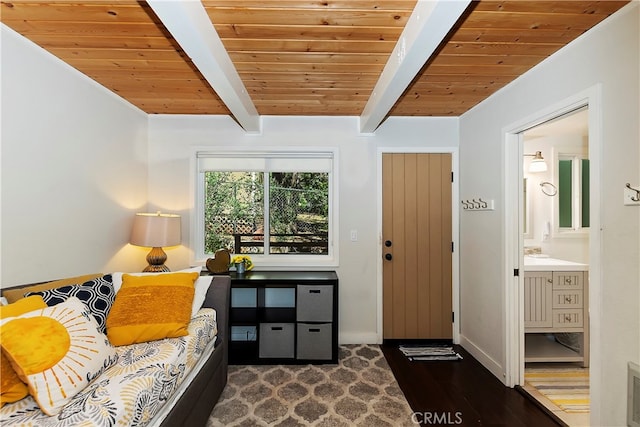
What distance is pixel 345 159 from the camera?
3.38m

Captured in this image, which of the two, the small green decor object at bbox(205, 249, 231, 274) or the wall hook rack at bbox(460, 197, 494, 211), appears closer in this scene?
the wall hook rack at bbox(460, 197, 494, 211)

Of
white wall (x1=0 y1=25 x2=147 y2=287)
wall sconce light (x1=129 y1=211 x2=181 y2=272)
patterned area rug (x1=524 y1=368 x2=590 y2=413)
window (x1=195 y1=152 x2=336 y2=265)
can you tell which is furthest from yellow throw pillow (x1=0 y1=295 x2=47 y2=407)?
patterned area rug (x1=524 y1=368 x2=590 y2=413)

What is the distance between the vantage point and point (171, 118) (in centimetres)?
332

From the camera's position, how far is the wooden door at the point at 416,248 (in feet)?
11.1

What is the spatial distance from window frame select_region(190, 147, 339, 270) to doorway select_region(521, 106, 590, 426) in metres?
1.82

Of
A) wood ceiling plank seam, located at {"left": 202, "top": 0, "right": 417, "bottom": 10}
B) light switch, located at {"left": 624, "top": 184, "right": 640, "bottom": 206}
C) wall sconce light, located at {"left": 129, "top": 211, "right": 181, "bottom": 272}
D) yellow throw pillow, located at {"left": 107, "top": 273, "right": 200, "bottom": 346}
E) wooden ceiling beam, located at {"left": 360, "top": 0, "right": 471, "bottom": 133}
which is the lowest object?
yellow throw pillow, located at {"left": 107, "top": 273, "right": 200, "bottom": 346}

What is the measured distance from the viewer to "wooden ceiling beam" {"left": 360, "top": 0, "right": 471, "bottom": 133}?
1.28 m

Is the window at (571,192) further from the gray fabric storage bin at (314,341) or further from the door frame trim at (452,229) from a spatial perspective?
the gray fabric storage bin at (314,341)

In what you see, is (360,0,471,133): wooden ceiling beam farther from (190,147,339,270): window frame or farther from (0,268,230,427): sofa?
(0,268,230,427): sofa

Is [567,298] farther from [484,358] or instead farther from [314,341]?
[314,341]

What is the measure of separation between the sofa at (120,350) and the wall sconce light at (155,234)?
61 centimetres

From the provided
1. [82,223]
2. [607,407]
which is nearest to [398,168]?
[607,407]

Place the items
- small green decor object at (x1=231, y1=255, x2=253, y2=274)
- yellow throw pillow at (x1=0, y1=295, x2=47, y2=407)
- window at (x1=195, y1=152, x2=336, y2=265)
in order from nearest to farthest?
1. yellow throw pillow at (x1=0, y1=295, x2=47, y2=407)
2. small green decor object at (x1=231, y1=255, x2=253, y2=274)
3. window at (x1=195, y1=152, x2=336, y2=265)

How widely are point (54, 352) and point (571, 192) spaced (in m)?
4.68
